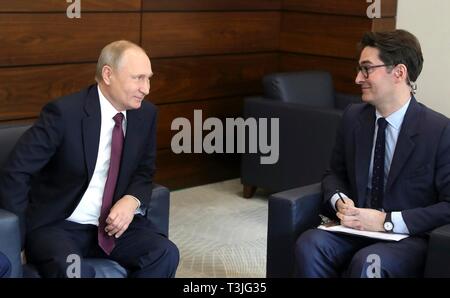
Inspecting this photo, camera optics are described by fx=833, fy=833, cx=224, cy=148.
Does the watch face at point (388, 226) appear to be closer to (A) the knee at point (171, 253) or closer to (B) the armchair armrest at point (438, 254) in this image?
(B) the armchair armrest at point (438, 254)

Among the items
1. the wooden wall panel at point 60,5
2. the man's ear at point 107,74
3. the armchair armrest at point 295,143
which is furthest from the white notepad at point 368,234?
the wooden wall panel at point 60,5

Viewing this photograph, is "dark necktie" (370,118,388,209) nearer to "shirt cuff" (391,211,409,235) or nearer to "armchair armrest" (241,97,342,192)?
"shirt cuff" (391,211,409,235)

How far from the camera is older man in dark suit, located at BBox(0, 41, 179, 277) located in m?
3.54

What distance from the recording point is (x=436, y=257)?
3389 mm

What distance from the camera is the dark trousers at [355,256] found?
11.4 feet

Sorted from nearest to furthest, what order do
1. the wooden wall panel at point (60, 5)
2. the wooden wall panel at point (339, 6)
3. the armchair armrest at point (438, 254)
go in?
the armchair armrest at point (438, 254), the wooden wall panel at point (60, 5), the wooden wall panel at point (339, 6)

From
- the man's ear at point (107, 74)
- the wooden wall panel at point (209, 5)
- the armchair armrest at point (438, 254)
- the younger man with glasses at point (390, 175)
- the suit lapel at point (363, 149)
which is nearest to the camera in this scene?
the armchair armrest at point (438, 254)

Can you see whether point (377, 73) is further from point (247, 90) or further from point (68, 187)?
point (247, 90)

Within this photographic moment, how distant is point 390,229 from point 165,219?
3.44 ft

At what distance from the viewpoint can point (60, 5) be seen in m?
5.53

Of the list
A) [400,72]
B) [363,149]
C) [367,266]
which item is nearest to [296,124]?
[363,149]

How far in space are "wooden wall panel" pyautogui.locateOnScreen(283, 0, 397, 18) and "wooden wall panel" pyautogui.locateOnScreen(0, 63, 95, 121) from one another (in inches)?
81.2

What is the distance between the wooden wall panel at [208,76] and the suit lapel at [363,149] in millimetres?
2680

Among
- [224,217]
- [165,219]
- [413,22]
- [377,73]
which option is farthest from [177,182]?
[377,73]
